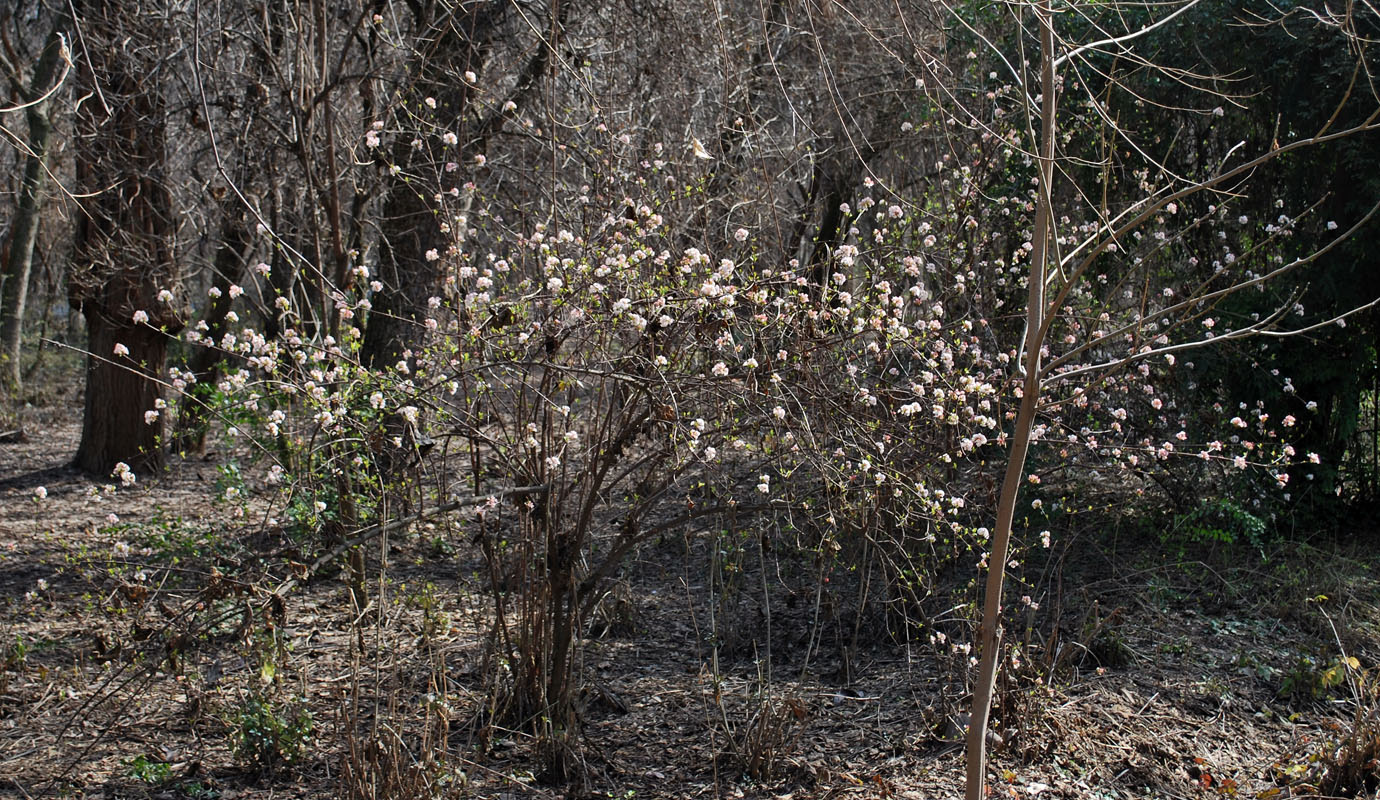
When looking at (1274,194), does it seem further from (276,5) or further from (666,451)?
(276,5)

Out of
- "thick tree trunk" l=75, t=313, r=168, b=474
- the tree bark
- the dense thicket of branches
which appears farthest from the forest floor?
"thick tree trunk" l=75, t=313, r=168, b=474

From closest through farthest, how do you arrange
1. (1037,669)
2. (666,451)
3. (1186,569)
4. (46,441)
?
1. (666,451)
2. (1037,669)
3. (1186,569)
4. (46,441)

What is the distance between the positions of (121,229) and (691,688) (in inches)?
197

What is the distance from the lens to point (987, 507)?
14.6 feet

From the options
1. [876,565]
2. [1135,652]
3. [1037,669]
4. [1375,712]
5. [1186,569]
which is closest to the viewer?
[1375,712]

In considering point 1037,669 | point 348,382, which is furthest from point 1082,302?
point 348,382

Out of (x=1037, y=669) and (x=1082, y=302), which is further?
(x=1082, y=302)

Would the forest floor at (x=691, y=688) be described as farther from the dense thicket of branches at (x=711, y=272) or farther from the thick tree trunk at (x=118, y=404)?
the thick tree trunk at (x=118, y=404)

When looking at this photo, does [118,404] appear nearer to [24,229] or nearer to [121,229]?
[121,229]

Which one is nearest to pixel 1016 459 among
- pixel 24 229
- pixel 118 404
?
pixel 118 404

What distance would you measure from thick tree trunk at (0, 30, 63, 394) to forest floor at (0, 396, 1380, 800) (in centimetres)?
365

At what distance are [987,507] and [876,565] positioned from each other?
96cm

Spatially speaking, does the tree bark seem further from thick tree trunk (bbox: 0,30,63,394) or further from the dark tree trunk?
thick tree trunk (bbox: 0,30,63,394)

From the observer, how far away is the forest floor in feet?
12.0
